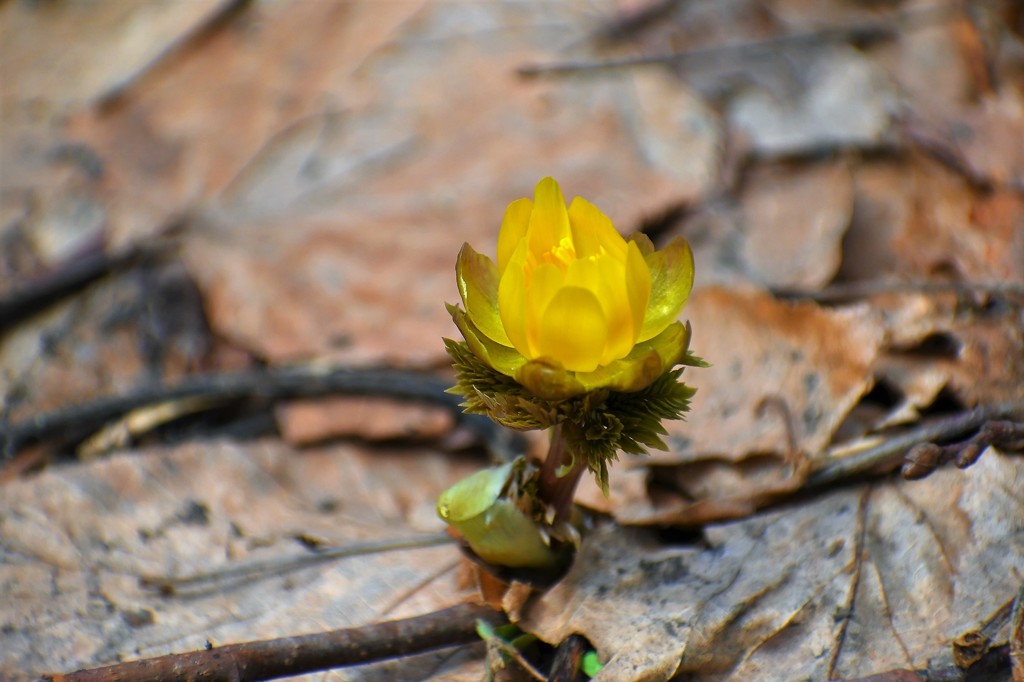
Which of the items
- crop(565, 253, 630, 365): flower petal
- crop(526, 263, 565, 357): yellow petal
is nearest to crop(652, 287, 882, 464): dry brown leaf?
crop(565, 253, 630, 365): flower petal

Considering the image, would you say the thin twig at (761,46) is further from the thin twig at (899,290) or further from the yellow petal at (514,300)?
the yellow petal at (514,300)

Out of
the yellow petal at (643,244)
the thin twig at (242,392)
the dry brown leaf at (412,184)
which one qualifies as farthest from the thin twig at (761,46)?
the yellow petal at (643,244)

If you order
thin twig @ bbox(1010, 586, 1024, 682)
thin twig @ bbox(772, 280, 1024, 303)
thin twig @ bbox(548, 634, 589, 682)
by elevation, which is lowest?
thin twig @ bbox(772, 280, 1024, 303)

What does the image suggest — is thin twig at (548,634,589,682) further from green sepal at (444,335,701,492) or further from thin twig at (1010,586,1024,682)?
thin twig at (1010,586,1024,682)

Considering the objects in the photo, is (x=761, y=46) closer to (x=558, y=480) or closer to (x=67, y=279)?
(x=558, y=480)

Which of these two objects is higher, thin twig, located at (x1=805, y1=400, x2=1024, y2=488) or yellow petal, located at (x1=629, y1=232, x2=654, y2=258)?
yellow petal, located at (x1=629, y1=232, x2=654, y2=258)

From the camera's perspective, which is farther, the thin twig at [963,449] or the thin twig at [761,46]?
the thin twig at [761,46]

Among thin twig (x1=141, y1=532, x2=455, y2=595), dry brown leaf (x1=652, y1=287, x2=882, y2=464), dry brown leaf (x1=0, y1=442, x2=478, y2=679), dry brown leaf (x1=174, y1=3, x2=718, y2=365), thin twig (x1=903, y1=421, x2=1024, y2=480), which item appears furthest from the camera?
dry brown leaf (x1=174, y1=3, x2=718, y2=365)
